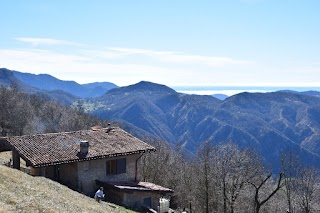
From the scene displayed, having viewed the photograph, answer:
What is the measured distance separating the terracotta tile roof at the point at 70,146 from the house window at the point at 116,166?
1114 millimetres

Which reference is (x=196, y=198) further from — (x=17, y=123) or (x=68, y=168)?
(x=17, y=123)

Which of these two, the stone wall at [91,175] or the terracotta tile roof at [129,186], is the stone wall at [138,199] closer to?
the terracotta tile roof at [129,186]

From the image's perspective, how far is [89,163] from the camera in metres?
39.1

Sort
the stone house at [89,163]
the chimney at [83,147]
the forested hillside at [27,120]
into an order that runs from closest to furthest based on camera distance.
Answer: the stone house at [89,163] → the chimney at [83,147] → the forested hillside at [27,120]

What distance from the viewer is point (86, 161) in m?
38.8

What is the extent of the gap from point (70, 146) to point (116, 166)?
5.46 meters

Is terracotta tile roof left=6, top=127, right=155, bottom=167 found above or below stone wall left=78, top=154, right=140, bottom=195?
above

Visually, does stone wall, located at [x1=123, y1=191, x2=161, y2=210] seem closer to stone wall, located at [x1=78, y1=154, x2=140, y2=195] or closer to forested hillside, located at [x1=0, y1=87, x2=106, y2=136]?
stone wall, located at [x1=78, y1=154, x2=140, y2=195]

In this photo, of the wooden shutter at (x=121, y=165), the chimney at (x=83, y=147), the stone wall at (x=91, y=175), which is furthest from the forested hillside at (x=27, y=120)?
the chimney at (x=83, y=147)

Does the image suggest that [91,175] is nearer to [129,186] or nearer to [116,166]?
[116,166]

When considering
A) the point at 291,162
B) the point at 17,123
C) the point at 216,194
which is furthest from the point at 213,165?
the point at 17,123

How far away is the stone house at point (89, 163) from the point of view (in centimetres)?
3791

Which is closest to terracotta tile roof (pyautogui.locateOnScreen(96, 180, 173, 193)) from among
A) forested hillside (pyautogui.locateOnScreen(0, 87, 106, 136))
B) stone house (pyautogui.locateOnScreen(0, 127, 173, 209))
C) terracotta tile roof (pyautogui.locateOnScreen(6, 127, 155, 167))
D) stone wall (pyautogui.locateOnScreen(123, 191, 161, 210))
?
stone house (pyautogui.locateOnScreen(0, 127, 173, 209))

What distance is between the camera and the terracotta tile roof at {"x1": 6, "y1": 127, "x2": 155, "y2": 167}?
3747 cm
